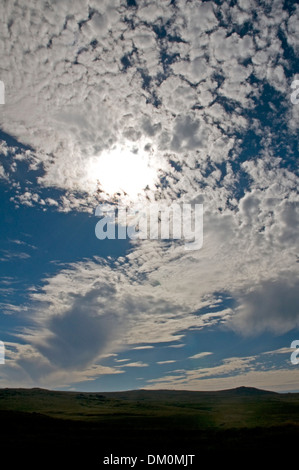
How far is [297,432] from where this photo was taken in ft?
145

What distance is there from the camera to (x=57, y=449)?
112 feet
